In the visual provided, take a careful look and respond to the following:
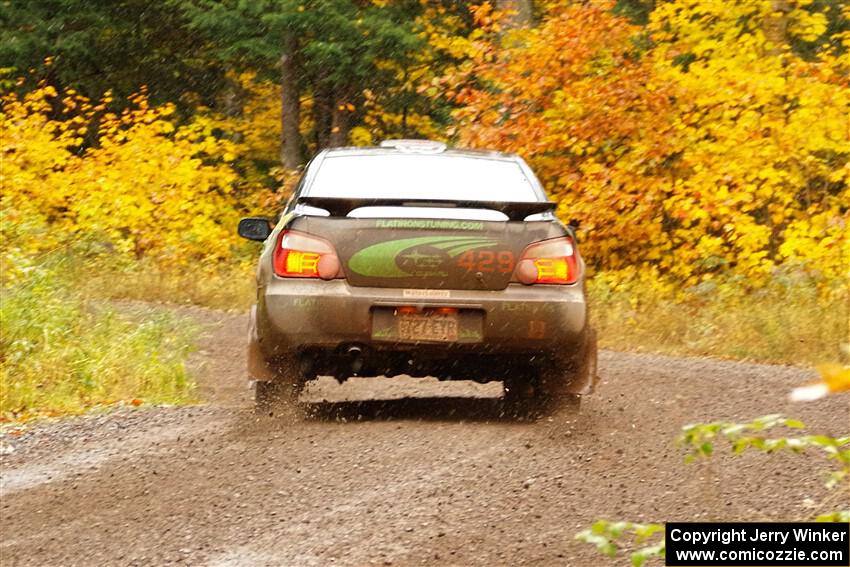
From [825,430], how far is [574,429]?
1719 millimetres

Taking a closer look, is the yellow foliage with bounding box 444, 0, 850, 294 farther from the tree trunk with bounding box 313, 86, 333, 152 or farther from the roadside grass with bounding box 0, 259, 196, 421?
the tree trunk with bounding box 313, 86, 333, 152

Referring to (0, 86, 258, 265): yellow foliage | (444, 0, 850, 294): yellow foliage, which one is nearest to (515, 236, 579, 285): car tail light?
(444, 0, 850, 294): yellow foliage

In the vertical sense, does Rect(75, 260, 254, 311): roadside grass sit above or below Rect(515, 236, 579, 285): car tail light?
below

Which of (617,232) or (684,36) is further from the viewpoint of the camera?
(684,36)

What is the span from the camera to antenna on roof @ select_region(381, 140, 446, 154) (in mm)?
9023

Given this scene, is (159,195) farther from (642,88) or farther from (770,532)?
(770,532)

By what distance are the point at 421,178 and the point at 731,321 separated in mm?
7194

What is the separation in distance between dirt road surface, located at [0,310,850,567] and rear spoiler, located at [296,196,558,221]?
4.11 feet

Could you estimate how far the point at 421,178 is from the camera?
339 inches

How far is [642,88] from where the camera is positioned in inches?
722

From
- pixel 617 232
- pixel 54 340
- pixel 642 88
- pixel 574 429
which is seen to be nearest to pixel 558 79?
pixel 642 88

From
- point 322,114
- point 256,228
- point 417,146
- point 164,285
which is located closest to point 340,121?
point 322,114

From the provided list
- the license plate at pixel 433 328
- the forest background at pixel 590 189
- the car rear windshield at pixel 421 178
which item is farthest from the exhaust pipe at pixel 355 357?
the forest background at pixel 590 189

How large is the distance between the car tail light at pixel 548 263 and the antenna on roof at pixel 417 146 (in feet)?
4.27
